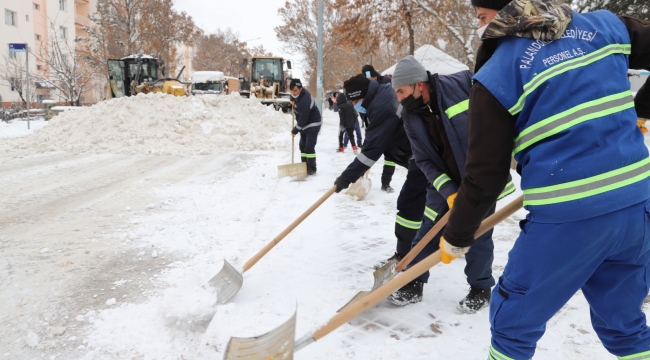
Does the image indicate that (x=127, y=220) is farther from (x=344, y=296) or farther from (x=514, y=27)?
(x=514, y=27)

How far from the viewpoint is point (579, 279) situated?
1.54 meters

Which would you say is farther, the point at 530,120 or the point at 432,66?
the point at 432,66

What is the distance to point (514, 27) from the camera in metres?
1.49

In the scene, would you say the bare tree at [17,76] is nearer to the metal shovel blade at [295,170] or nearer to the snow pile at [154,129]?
the snow pile at [154,129]

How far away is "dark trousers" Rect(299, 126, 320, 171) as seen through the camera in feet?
26.5

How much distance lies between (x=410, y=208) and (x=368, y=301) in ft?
5.29

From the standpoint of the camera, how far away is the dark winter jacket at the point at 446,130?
2512 mm

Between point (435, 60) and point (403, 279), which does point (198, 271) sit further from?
point (435, 60)

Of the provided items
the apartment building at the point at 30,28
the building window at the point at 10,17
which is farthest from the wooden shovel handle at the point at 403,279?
the building window at the point at 10,17

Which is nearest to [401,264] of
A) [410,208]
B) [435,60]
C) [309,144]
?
[410,208]

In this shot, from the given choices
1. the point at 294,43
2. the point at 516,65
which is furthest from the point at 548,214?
the point at 294,43

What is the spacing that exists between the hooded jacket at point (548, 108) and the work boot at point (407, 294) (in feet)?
5.28

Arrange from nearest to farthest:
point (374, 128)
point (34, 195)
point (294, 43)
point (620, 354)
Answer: point (620, 354)
point (374, 128)
point (34, 195)
point (294, 43)

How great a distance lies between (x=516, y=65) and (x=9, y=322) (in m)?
3.28
